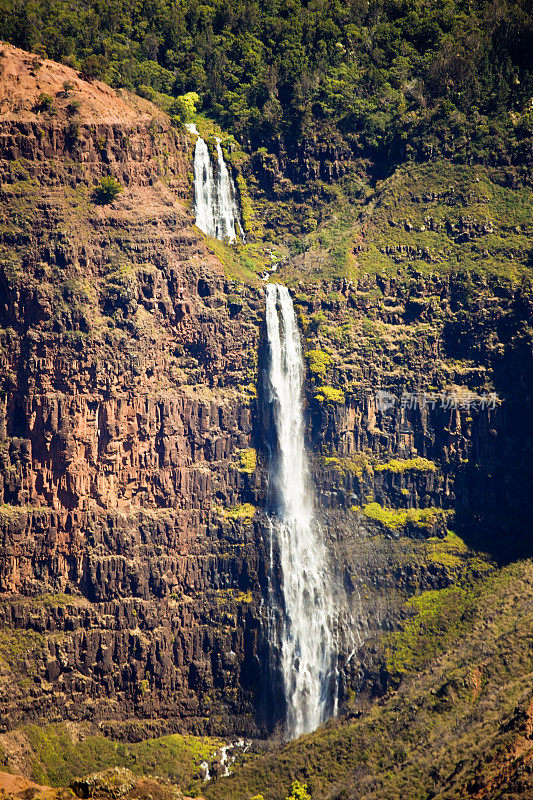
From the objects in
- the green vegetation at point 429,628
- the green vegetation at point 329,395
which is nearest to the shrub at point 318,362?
the green vegetation at point 329,395

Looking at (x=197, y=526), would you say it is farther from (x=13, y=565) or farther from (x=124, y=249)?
(x=124, y=249)

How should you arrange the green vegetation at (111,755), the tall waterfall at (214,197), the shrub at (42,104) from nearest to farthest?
the green vegetation at (111,755)
the shrub at (42,104)
the tall waterfall at (214,197)

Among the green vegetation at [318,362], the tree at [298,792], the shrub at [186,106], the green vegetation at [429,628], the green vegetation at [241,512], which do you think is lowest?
the tree at [298,792]

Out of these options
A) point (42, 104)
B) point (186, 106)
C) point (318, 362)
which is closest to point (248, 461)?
point (318, 362)

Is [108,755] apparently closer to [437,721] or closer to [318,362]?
[437,721]

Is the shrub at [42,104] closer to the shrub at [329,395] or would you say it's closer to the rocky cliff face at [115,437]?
the rocky cliff face at [115,437]

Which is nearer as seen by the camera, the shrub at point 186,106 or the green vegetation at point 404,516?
the green vegetation at point 404,516

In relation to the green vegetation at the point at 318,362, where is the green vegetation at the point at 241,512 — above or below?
below
